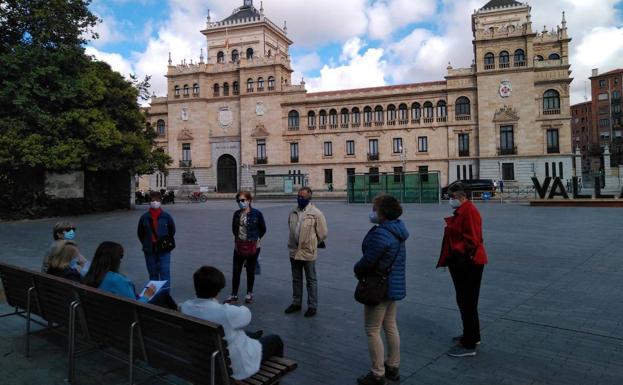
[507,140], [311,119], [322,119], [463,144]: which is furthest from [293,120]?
[507,140]

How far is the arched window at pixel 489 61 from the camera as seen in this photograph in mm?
47066

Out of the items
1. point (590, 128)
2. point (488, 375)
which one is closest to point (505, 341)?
point (488, 375)

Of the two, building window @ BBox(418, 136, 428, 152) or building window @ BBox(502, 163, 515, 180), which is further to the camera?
building window @ BBox(418, 136, 428, 152)

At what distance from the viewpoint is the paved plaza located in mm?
4234

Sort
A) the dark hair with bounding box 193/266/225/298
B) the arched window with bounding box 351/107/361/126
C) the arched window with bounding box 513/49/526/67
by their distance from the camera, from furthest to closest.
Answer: the arched window with bounding box 351/107/361/126, the arched window with bounding box 513/49/526/67, the dark hair with bounding box 193/266/225/298

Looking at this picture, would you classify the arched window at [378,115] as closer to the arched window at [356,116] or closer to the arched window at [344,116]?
the arched window at [356,116]

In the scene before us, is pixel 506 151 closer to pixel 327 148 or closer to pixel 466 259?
pixel 327 148

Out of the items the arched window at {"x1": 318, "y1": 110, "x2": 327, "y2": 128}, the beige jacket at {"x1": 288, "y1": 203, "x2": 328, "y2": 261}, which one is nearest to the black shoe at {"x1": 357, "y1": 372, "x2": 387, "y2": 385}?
the beige jacket at {"x1": 288, "y1": 203, "x2": 328, "y2": 261}

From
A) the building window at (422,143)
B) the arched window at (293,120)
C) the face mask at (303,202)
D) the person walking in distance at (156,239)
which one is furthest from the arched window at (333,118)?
the face mask at (303,202)

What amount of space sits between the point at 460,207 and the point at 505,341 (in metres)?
1.60

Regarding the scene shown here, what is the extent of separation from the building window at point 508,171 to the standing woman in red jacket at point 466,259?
45353 mm

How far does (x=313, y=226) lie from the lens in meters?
6.03

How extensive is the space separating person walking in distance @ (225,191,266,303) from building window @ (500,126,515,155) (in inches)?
1769

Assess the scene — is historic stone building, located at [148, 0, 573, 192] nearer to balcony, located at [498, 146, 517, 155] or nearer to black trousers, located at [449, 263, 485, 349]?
balcony, located at [498, 146, 517, 155]
